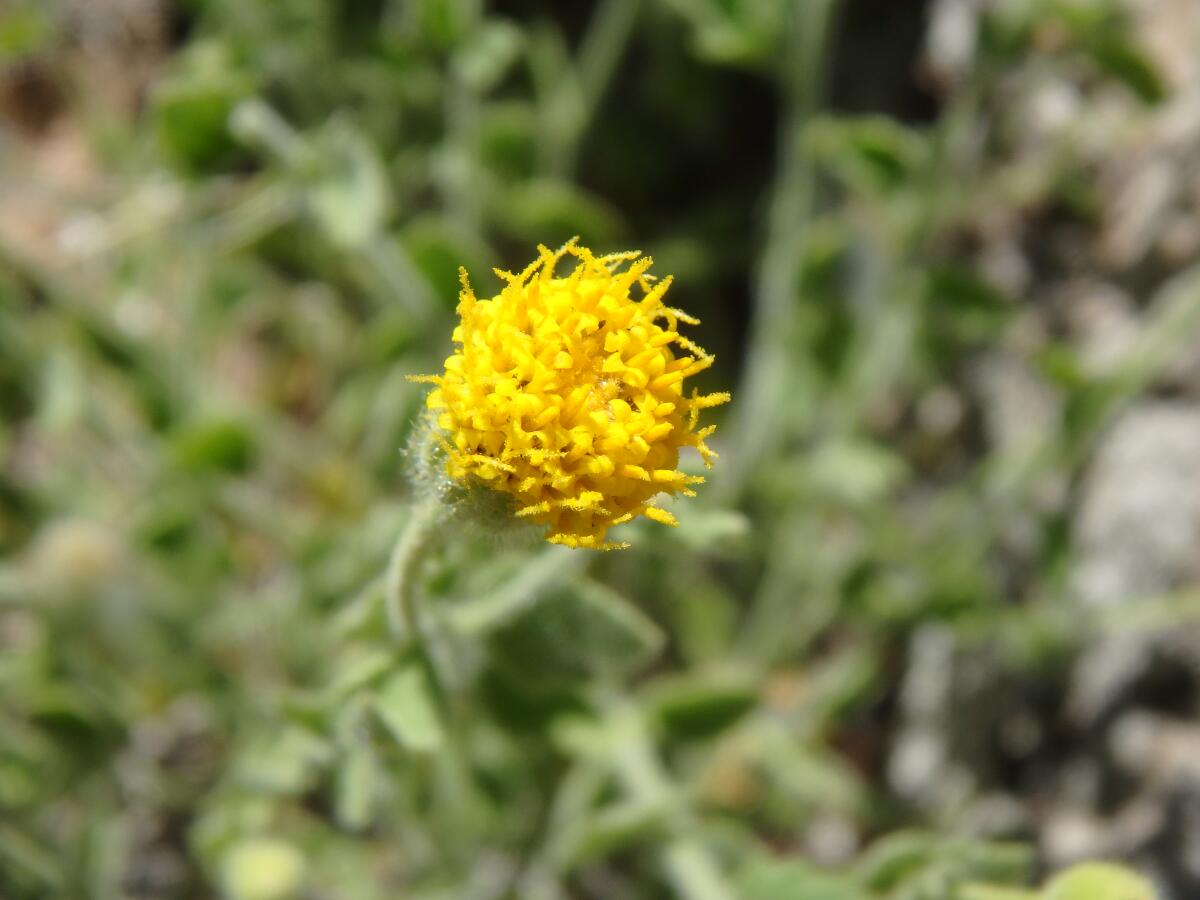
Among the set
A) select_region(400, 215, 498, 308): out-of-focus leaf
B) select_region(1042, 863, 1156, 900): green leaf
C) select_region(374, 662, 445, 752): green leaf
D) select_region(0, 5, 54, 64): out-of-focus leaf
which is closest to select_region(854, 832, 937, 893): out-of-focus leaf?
select_region(1042, 863, 1156, 900): green leaf

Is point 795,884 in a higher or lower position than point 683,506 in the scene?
lower

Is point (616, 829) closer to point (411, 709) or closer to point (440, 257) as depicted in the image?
point (411, 709)

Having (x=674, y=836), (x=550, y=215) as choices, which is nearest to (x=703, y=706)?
(x=674, y=836)

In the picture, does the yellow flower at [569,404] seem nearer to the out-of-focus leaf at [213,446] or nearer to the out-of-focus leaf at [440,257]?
the out-of-focus leaf at [440,257]

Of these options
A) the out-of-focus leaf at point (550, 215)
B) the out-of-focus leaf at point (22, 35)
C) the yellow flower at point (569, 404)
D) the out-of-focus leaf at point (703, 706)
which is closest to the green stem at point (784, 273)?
the out-of-focus leaf at point (550, 215)

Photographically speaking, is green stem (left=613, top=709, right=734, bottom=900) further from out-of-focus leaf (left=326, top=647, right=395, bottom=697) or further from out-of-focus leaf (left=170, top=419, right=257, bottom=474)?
out-of-focus leaf (left=170, top=419, right=257, bottom=474)

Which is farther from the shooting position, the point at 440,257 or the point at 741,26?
the point at 741,26
